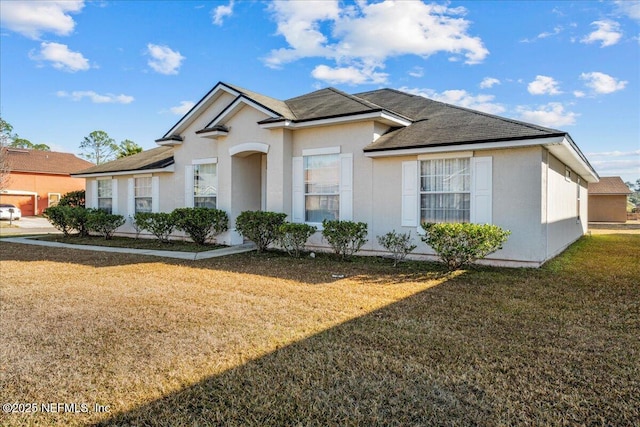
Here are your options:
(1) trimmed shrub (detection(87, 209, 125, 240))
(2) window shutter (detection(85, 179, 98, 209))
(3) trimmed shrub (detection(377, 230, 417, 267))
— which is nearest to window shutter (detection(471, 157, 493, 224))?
(3) trimmed shrub (detection(377, 230, 417, 267))

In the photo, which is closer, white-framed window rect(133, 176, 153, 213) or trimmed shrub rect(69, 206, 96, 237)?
white-framed window rect(133, 176, 153, 213)

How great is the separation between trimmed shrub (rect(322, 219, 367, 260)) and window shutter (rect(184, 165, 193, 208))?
22.6 feet

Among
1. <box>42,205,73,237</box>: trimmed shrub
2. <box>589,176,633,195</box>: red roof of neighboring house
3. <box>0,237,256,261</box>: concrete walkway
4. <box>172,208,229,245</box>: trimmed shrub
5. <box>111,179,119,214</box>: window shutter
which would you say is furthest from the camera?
<box>589,176,633,195</box>: red roof of neighboring house

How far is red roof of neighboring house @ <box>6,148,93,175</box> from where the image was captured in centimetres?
4036

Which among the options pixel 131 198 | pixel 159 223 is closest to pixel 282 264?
pixel 159 223

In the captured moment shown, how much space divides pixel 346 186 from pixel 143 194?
10.6 metres

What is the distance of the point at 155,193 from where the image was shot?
1692 centimetres

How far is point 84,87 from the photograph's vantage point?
90.2 ft

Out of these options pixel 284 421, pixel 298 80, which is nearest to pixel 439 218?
pixel 284 421

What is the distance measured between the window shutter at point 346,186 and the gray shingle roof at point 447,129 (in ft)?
2.89

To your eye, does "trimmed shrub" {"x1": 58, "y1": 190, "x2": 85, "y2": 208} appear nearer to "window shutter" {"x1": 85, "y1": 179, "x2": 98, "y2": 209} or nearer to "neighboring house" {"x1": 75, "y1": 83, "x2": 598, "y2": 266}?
"window shutter" {"x1": 85, "y1": 179, "x2": 98, "y2": 209}

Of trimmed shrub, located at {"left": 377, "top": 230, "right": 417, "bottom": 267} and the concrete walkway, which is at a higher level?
trimmed shrub, located at {"left": 377, "top": 230, "right": 417, "bottom": 267}

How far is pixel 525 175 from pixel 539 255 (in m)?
1.99

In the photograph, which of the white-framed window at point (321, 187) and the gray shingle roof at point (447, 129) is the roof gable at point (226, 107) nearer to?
the white-framed window at point (321, 187)
